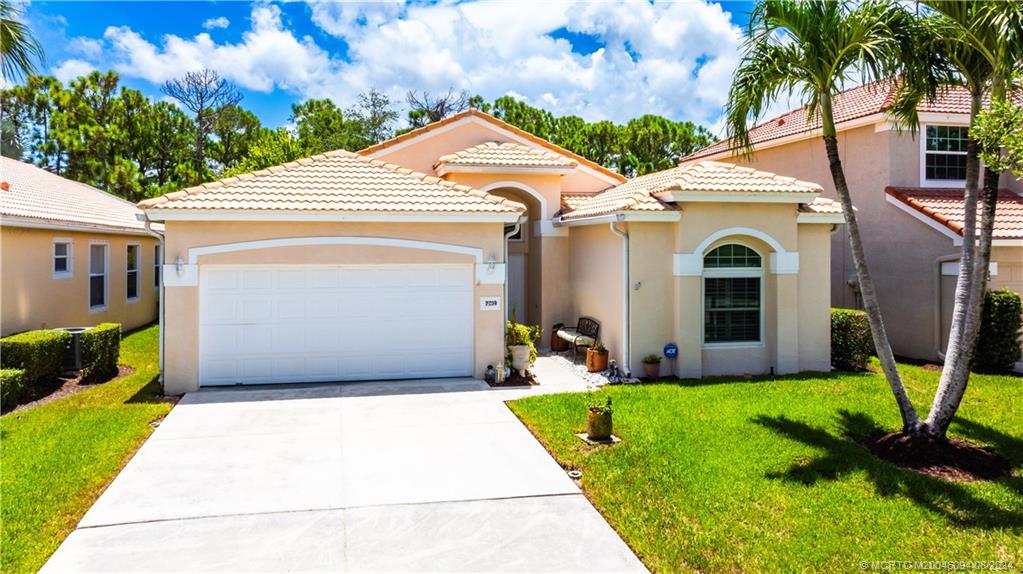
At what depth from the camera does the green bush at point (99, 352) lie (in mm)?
12719

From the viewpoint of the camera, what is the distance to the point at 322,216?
11844mm

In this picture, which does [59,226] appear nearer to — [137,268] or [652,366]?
[137,268]

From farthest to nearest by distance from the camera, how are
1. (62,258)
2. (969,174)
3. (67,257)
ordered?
(67,257), (62,258), (969,174)

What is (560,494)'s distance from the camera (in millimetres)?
7078

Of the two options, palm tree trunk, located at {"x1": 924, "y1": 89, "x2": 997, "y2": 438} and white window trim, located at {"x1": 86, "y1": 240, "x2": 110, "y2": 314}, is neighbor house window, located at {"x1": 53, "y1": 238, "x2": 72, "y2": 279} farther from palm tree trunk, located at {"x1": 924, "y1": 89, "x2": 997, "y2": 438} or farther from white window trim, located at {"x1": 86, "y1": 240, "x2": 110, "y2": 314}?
palm tree trunk, located at {"x1": 924, "y1": 89, "x2": 997, "y2": 438}

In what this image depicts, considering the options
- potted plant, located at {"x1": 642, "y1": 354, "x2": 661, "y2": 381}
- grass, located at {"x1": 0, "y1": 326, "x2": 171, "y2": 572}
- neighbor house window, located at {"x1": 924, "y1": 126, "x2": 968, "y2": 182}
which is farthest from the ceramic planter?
neighbor house window, located at {"x1": 924, "y1": 126, "x2": 968, "y2": 182}

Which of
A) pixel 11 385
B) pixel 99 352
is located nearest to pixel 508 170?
pixel 99 352

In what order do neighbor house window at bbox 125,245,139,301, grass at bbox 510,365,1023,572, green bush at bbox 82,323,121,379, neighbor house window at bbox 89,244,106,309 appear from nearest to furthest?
grass at bbox 510,365,1023,572, green bush at bbox 82,323,121,379, neighbor house window at bbox 89,244,106,309, neighbor house window at bbox 125,245,139,301

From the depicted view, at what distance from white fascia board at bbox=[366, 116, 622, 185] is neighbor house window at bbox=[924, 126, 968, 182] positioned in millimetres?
7959

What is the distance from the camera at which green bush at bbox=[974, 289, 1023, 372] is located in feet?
44.5

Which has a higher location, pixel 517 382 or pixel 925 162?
pixel 925 162

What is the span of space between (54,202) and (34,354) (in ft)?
22.6

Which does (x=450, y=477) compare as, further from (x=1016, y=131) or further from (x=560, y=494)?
(x=1016, y=131)

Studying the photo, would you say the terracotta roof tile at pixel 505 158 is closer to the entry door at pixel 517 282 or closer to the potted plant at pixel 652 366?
the entry door at pixel 517 282
